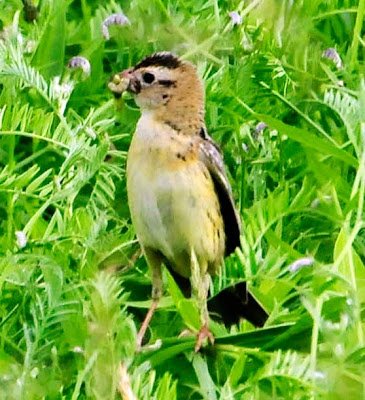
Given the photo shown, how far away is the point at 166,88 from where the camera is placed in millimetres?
6328

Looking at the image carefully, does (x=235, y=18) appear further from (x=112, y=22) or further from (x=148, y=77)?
(x=148, y=77)

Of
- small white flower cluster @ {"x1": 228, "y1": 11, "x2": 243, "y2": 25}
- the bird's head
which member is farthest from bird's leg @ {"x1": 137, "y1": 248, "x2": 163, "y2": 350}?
small white flower cluster @ {"x1": 228, "y1": 11, "x2": 243, "y2": 25}

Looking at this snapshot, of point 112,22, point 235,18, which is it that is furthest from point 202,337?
point 112,22

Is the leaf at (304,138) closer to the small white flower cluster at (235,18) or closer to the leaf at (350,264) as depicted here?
the leaf at (350,264)

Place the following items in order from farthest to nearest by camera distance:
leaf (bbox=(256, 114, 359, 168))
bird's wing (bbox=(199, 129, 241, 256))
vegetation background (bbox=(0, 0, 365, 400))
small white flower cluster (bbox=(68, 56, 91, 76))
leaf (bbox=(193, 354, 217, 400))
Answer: small white flower cluster (bbox=(68, 56, 91, 76)) < leaf (bbox=(256, 114, 359, 168)) < bird's wing (bbox=(199, 129, 241, 256)) < leaf (bbox=(193, 354, 217, 400)) < vegetation background (bbox=(0, 0, 365, 400))

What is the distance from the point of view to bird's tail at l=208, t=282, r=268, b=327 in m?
6.24

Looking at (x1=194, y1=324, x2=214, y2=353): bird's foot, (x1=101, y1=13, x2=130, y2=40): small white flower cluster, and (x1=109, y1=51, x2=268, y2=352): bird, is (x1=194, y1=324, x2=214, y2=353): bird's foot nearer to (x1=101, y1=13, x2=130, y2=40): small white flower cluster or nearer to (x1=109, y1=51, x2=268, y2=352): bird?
(x1=109, y1=51, x2=268, y2=352): bird

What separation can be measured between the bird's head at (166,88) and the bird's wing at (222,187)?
0.35 ft

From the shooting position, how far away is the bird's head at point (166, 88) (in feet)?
20.6

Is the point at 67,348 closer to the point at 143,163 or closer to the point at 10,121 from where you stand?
the point at 143,163

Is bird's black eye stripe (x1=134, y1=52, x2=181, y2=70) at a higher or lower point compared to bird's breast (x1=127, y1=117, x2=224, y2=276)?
higher

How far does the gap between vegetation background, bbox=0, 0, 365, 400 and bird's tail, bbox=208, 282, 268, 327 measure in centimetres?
5

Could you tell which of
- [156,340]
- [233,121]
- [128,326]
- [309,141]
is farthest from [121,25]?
[128,326]

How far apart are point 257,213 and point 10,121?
1050 millimetres
